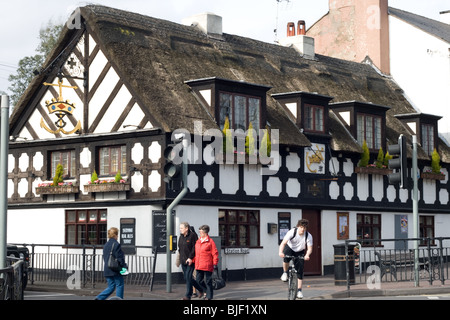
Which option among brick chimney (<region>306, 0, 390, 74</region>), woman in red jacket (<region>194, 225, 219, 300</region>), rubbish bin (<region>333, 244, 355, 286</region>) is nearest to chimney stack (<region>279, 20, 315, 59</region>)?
brick chimney (<region>306, 0, 390, 74</region>)

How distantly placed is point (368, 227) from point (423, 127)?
18.8ft

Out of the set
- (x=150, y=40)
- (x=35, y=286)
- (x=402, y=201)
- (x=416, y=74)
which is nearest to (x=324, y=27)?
(x=416, y=74)

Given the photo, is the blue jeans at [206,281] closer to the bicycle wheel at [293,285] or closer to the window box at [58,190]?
the bicycle wheel at [293,285]

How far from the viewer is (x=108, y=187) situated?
85.3ft

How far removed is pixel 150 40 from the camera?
28172mm

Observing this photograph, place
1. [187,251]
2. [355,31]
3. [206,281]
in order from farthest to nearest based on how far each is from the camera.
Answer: [355,31]
[187,251]
[206,281]

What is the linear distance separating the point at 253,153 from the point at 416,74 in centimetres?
1439

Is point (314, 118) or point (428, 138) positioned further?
point (428, 138)

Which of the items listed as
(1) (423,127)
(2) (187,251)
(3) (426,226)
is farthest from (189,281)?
(1) (423,127)

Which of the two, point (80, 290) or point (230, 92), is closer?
point (80, 290)

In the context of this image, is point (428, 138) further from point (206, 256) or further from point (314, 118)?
point (206, 256)

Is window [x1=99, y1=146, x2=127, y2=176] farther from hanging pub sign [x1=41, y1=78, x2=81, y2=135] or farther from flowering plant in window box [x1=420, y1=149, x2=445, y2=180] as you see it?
flowering plant in window box [x1=420, y1=149, x2=445, y2=180]

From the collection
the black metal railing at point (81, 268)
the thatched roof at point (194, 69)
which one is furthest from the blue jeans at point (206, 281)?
the thatched roof at point (194, 69)
